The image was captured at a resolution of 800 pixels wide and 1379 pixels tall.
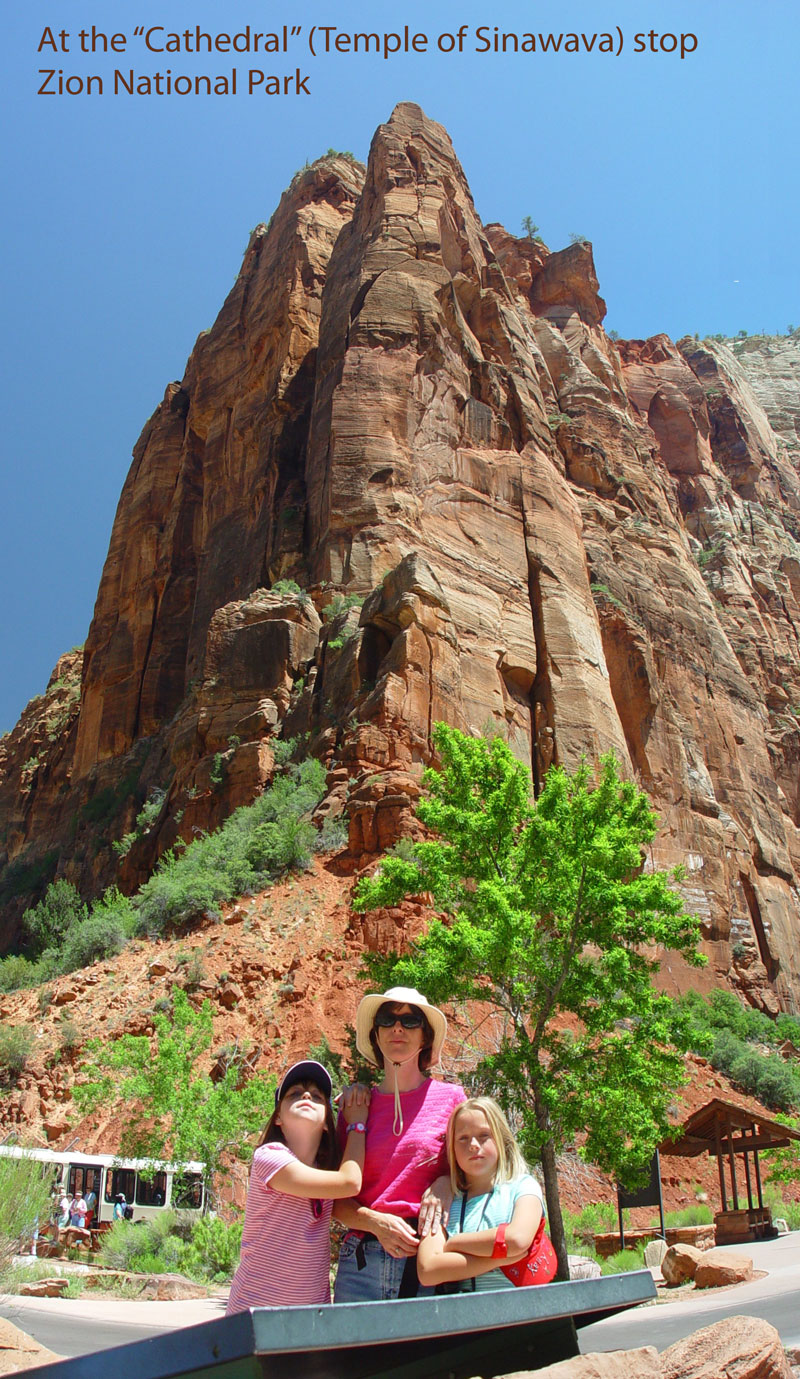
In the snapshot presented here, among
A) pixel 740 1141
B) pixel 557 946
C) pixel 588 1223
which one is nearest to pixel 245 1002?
pixel 588 1223

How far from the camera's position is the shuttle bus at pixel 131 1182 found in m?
17.4

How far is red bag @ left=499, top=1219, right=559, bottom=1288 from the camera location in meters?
3.31

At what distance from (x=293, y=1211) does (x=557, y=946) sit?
12.7 metres

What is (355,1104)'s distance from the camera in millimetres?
3758

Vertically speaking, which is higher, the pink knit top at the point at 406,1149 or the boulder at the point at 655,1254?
the pink knit top at the point at 406,1149

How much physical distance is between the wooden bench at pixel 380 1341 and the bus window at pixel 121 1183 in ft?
55.9

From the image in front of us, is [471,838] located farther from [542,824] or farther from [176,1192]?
[176,1192]

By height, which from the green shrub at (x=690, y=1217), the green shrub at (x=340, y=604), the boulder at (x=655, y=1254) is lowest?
the green shrub at (x=690, y=1217)

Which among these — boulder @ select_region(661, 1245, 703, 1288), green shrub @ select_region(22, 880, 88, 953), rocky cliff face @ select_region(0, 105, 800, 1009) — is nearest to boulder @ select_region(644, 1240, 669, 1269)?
boulder @ select_region(661, 1245, 703, 1288)

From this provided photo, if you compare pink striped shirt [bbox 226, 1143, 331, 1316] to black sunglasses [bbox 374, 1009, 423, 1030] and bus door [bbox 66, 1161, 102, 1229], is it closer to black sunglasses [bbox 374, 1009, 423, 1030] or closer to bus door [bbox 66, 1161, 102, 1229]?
black sunglasses [bbox 374, 1009, 423, 1030]

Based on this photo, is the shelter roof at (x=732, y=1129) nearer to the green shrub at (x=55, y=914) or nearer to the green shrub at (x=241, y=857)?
the green shrub at (x=241, y=857)

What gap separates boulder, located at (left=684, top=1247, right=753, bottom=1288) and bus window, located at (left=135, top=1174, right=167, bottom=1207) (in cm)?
956

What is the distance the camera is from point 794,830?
5156 centimetres

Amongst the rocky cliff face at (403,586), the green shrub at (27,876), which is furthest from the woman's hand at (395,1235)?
the green shrub at (27,876)
